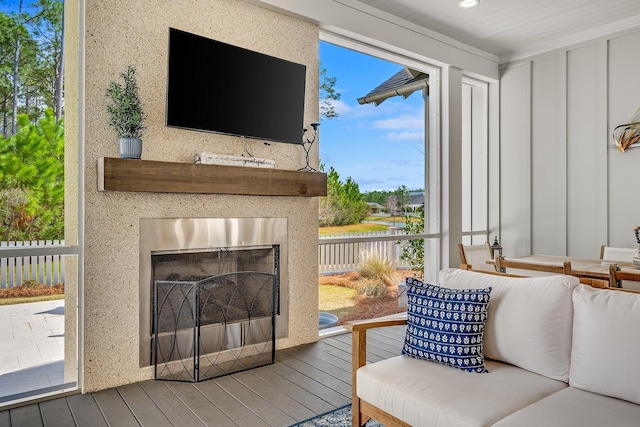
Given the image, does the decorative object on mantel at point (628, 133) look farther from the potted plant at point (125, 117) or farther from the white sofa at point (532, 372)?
the potted plant at point (125, 117)

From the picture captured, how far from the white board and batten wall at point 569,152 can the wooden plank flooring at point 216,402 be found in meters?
3.06

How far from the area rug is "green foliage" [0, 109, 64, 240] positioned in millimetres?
1878

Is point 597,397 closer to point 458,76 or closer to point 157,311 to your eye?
point 157,311

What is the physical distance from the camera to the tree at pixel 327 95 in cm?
404

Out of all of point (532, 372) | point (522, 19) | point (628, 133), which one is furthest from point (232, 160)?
point (628, 133)

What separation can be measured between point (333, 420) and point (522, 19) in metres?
4.08

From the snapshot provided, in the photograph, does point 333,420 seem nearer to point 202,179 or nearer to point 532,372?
point 532,372

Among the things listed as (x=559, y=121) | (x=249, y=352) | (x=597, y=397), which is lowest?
(x=249, y=352)

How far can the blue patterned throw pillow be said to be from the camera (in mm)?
1974

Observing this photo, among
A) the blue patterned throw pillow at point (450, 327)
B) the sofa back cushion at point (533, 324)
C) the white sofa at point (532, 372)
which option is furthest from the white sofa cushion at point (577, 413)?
the blue patterned throw pillow at point (450, 327)

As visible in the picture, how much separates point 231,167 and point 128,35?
1069 millimetres

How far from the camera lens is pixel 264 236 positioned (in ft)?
11.5

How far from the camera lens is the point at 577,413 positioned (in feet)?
5.20

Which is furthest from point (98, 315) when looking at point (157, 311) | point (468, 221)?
point (468, 221)
